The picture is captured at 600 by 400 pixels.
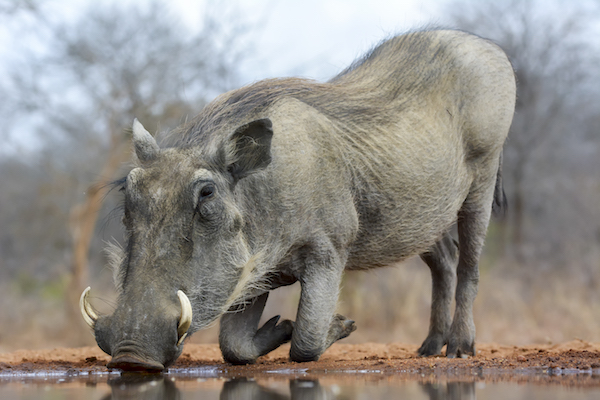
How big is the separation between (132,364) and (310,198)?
1428 millimetres

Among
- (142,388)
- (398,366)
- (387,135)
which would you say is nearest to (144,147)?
(142,388)

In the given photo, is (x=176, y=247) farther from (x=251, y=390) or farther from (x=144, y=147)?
(x=251, y=390)

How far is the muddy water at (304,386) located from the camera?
2.61 metres

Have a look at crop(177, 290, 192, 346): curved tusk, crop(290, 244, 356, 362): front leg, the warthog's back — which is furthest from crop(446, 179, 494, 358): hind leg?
crop(177, 290, 192, 346): curved tusk

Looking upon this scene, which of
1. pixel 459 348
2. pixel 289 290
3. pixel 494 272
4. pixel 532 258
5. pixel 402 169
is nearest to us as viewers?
pixel 402 169

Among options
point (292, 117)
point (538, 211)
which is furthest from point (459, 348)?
point (538, 211)

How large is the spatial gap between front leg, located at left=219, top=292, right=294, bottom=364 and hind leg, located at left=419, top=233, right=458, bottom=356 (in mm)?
1373

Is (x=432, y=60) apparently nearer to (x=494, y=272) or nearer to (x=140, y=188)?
(x=140, y=188)

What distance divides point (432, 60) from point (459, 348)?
201 cm

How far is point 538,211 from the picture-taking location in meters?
20.5

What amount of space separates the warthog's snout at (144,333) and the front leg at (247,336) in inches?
37.3

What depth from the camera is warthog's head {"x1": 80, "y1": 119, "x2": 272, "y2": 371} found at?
325 centimetres

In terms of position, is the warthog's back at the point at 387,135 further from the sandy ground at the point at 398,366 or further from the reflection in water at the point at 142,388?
the reflection in water at the point at 142,388

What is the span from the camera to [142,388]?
9.59ft
